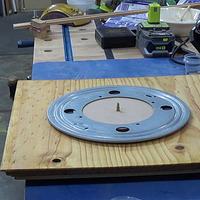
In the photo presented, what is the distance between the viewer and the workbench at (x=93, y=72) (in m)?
0.70

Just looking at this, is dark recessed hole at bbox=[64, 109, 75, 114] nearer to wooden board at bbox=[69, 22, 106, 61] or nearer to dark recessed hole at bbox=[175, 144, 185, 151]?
dark recessed hole at bbox=[175, 144, 185, 151]

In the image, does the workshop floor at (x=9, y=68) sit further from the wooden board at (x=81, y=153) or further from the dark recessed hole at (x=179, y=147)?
the dark recessed hole at (x=179, y=147)

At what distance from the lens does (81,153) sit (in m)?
0.74

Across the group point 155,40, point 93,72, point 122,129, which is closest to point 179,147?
point 122,129

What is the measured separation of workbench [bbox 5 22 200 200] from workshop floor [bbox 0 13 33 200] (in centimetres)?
74

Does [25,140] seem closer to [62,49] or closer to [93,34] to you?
[62,49]

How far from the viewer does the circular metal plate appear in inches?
30.6

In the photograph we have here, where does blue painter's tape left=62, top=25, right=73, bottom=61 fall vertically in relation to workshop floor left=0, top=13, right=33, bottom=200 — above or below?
above

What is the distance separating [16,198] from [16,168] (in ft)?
4.37

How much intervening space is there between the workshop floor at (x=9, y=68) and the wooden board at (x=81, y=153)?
1221 millimetres

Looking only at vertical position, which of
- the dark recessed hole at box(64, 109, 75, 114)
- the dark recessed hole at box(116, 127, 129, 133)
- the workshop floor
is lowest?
the workshop floor

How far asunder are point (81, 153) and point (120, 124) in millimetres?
112

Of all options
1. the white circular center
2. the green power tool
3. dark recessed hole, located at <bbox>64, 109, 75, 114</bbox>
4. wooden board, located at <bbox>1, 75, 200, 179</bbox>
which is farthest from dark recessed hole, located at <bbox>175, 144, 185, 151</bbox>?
the green power tool

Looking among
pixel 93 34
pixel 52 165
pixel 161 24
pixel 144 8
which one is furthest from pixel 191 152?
pixel 144 8
